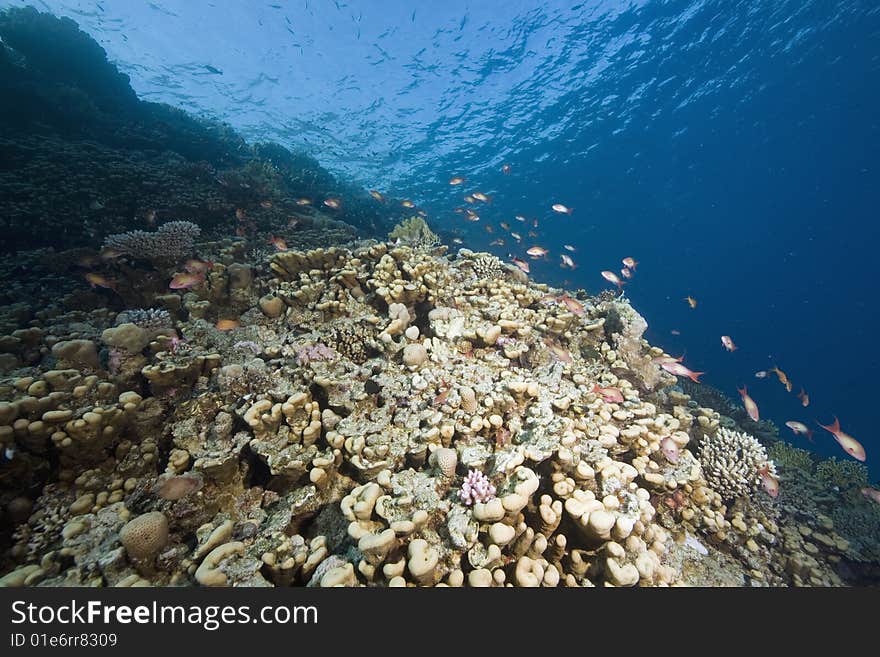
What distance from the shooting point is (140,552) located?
215cm

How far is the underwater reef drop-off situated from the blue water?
20.7 m

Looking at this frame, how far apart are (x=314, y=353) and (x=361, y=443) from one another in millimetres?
1726

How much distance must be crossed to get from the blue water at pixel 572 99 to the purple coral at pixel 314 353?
22.4 m

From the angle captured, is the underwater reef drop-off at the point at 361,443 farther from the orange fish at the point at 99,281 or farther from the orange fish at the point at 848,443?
the orange fish at the point at 848,443

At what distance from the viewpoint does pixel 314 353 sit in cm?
422

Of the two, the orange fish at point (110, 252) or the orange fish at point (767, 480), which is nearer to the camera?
the orange fish at point (767, 480)

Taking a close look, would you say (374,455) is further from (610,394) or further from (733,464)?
(733,464)

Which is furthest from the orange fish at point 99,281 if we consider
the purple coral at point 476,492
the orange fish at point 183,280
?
the purple coral at point 476,492

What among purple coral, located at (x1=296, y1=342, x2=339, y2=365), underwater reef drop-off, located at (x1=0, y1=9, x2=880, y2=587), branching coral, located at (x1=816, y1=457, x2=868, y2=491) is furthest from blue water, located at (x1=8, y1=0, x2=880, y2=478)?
purple coral, located at (x1=296, y1=342, x2=339, y2=365)

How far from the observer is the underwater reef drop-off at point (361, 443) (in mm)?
2271

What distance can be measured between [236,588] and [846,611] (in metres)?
4.17

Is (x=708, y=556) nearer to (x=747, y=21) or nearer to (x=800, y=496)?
(x=800, y=496)

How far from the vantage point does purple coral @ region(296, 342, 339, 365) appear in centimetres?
405

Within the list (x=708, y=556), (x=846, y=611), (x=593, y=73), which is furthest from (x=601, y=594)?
(x=593, y=73)
